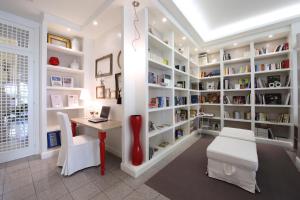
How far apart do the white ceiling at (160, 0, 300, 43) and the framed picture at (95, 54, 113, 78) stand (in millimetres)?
1484

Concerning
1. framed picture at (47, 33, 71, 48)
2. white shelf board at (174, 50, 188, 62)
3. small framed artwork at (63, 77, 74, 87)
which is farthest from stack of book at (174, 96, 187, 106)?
framed picture at (47, 33, 71, 48)

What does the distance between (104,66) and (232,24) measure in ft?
11.0

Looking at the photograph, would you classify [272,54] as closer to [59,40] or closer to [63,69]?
[63,69]

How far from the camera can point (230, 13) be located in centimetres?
280

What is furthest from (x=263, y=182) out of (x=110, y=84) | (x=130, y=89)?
(x=110, y=84)

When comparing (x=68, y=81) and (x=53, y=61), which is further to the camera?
(x=68, y=81)

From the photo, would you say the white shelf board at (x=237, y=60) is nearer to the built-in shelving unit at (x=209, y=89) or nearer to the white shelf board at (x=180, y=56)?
the built-in shelving unit at (x=209, y=89)

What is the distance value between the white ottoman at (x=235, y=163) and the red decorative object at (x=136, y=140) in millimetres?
1039

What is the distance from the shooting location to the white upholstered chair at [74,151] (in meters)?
1.88

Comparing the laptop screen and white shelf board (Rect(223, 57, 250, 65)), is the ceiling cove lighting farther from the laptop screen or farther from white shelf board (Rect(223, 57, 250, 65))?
the laptop screen

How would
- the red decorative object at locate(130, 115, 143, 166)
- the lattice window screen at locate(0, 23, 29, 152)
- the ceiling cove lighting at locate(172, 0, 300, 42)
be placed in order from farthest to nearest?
the ceiling cove lighting at locate(172, 0, 300, 42), the lattice window screen at locate(0, 23, 29, 152), the red decorative object at locate(130, 115, 143, 166)

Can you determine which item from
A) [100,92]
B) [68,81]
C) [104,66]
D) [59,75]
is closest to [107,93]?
[100,92]

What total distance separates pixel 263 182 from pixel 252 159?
57 centimetres

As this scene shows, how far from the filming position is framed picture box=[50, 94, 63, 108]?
275 cm
